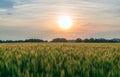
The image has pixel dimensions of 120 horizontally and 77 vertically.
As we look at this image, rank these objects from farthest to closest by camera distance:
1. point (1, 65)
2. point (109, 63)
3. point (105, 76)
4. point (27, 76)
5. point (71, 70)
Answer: point (109, 63), point (1, 65), point (71, 70), point (105, 76), point (27, 76)

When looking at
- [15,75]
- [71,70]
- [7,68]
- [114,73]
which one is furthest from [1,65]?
[114,73]

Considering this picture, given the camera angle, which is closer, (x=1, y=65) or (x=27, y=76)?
(x=27, y=76)

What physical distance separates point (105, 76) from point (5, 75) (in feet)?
4.70

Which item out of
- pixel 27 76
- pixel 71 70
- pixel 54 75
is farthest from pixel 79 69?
pixel 27 76

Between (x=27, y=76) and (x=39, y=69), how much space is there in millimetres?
1158

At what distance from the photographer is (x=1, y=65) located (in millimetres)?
4805

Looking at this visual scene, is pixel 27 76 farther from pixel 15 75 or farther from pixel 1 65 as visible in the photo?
pixel 1 65

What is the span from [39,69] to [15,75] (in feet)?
2.34

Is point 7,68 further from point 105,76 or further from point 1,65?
point 105,76

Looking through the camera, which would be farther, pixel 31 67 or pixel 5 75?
pixel 31 67

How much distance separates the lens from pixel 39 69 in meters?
4.58

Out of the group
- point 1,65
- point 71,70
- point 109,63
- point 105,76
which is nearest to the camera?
point 105,76

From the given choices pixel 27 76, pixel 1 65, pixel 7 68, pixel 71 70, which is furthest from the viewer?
pixel 1 65

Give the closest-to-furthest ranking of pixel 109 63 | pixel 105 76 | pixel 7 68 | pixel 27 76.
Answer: pixel 27 76 < pixel 105 76 < pixel 7 68 < pixel 109 63
